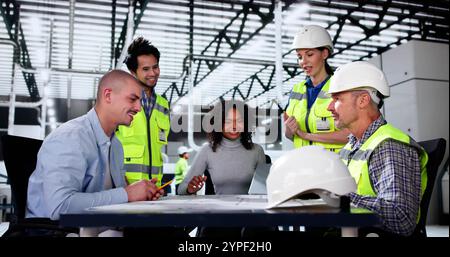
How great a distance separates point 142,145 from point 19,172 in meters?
1.11

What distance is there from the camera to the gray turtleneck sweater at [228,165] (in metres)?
2.98

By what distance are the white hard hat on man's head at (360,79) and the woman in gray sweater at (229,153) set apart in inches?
50.8

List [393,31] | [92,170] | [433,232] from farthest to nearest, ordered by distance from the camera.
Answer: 1. [393,31]
2. [433,232]
3. [92,170]

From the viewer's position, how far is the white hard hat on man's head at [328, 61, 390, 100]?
1851 mm

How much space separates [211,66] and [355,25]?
15.7 feet

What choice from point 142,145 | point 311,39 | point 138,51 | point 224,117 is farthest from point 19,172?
point 311,39

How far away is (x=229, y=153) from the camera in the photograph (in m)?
3.08

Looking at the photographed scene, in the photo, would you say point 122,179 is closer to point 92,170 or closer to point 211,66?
point 92,170

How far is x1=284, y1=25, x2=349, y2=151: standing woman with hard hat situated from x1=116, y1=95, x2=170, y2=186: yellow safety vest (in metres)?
0.99

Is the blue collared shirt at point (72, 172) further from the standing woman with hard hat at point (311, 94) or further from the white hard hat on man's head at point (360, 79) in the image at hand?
the standing woman with hard hat at point (311, 94)

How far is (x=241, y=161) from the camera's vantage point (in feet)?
10.0

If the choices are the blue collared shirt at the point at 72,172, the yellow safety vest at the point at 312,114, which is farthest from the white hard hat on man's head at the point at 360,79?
the blue collared shirt at the point at 72,172

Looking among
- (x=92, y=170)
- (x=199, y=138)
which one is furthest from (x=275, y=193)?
(x=199, y=138)
